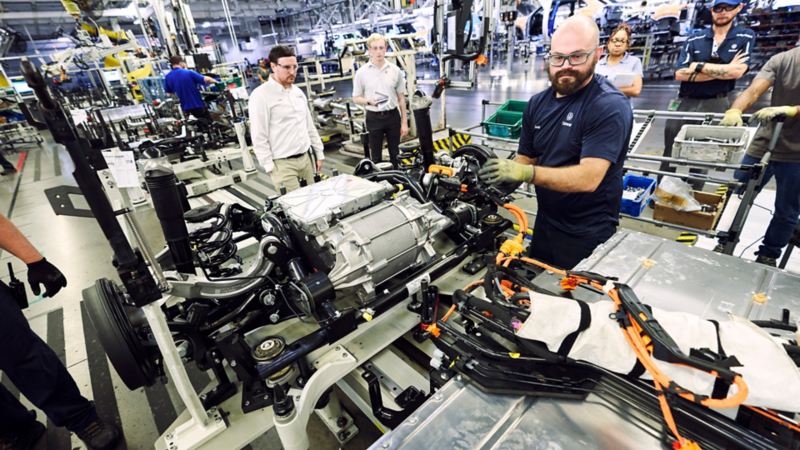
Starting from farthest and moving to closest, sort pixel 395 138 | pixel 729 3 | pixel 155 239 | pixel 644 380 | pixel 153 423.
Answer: pixel 395 138
pixel 155 239
pixel 729 3
pixel 153 423
pixel 644 380

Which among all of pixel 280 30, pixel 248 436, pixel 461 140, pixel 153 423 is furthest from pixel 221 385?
pixel 280 30

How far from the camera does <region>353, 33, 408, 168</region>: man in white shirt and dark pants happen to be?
189 inches

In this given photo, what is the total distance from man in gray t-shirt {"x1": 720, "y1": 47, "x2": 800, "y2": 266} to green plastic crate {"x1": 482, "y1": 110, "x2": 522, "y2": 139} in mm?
1657

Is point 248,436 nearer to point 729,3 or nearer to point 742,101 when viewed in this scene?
point 742,101

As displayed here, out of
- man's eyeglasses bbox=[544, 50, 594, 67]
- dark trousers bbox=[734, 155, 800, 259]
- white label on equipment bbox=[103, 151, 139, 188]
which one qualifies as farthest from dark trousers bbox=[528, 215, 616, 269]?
white label on equipment bbox=[103, 151, 139, 188]

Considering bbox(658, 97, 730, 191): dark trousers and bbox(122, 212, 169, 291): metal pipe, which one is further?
bbox(658, 97, 730, 191): dark trousers

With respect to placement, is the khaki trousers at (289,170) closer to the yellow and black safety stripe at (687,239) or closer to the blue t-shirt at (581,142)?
the blue t-shirt at (581,142)

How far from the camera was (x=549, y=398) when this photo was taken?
0.98m

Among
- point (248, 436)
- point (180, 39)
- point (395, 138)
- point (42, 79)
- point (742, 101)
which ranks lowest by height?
point (248, 436)

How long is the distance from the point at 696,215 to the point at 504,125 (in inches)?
73.9

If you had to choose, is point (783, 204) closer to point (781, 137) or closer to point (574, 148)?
point (781, 137)

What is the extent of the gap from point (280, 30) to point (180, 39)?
72.2ft

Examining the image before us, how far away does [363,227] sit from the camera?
2.00 m

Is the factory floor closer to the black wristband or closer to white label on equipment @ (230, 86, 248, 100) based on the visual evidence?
white label on equipment @ (230, 86, 248, 100)
